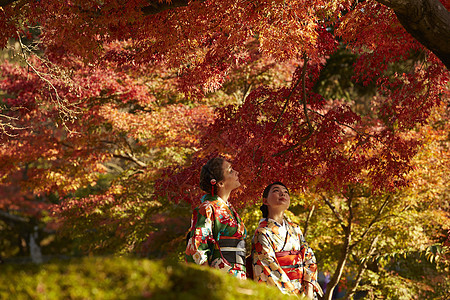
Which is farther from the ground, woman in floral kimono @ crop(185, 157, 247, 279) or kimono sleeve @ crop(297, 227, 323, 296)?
woman in floral kimono @ crop(185, 157, 247, 279)

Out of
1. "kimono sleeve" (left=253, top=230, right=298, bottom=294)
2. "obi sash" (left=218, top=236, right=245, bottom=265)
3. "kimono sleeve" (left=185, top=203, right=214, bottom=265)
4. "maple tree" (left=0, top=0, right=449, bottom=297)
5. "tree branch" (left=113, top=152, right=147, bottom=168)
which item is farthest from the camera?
"tree branch" (left=113, top=152, right=147, bottom=168)

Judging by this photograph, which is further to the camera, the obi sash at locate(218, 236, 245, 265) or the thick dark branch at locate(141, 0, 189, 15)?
the thick dark branch at locate(141, 0, 189, 15)

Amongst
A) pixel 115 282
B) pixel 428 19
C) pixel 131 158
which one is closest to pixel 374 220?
pixel 428 19

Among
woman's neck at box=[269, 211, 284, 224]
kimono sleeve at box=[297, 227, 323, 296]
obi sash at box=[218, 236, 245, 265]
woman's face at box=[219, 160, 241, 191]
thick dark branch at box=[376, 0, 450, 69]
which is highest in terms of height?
thick dark branch at box=[376, 0, 450, 69]

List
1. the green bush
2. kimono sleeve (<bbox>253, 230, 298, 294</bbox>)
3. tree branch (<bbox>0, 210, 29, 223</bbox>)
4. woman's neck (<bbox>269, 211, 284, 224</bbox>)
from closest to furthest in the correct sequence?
the green bush < kimono sleeve (<bbox>253, 230, 298, 294</bbox>) < woman's neck (<bbox>269, 211, 284, 224</bbox>) < tree branch (<bbox>0, 210, 29, 223</bbox>)

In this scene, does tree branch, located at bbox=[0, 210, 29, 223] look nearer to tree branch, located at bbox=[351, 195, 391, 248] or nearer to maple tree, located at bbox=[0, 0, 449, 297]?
maple tree, located at bbox=[0, 0, 449, 297]

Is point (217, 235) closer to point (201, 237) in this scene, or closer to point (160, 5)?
point (201, 237)

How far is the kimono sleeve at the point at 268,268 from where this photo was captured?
112 inches

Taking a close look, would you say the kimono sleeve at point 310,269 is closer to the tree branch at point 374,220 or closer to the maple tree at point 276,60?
the maple tree at point 276,60

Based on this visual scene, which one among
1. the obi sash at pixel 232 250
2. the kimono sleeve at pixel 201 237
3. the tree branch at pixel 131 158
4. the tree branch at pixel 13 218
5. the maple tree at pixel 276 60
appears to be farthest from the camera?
the tree branch at pixel 13 218

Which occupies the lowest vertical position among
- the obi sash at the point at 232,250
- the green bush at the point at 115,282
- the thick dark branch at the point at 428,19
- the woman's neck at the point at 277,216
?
the obi sash at the point at 232,250

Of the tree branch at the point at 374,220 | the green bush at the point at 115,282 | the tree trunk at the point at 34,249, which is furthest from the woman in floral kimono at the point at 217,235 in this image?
the tree trunk at the point at 34,249

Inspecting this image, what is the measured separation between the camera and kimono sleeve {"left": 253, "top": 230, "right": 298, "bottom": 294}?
2.84m

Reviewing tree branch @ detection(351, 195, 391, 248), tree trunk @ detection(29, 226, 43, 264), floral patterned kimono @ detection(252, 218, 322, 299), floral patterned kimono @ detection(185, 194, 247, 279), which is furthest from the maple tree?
tree trunk @ detection(29, 226, 43, 264)
